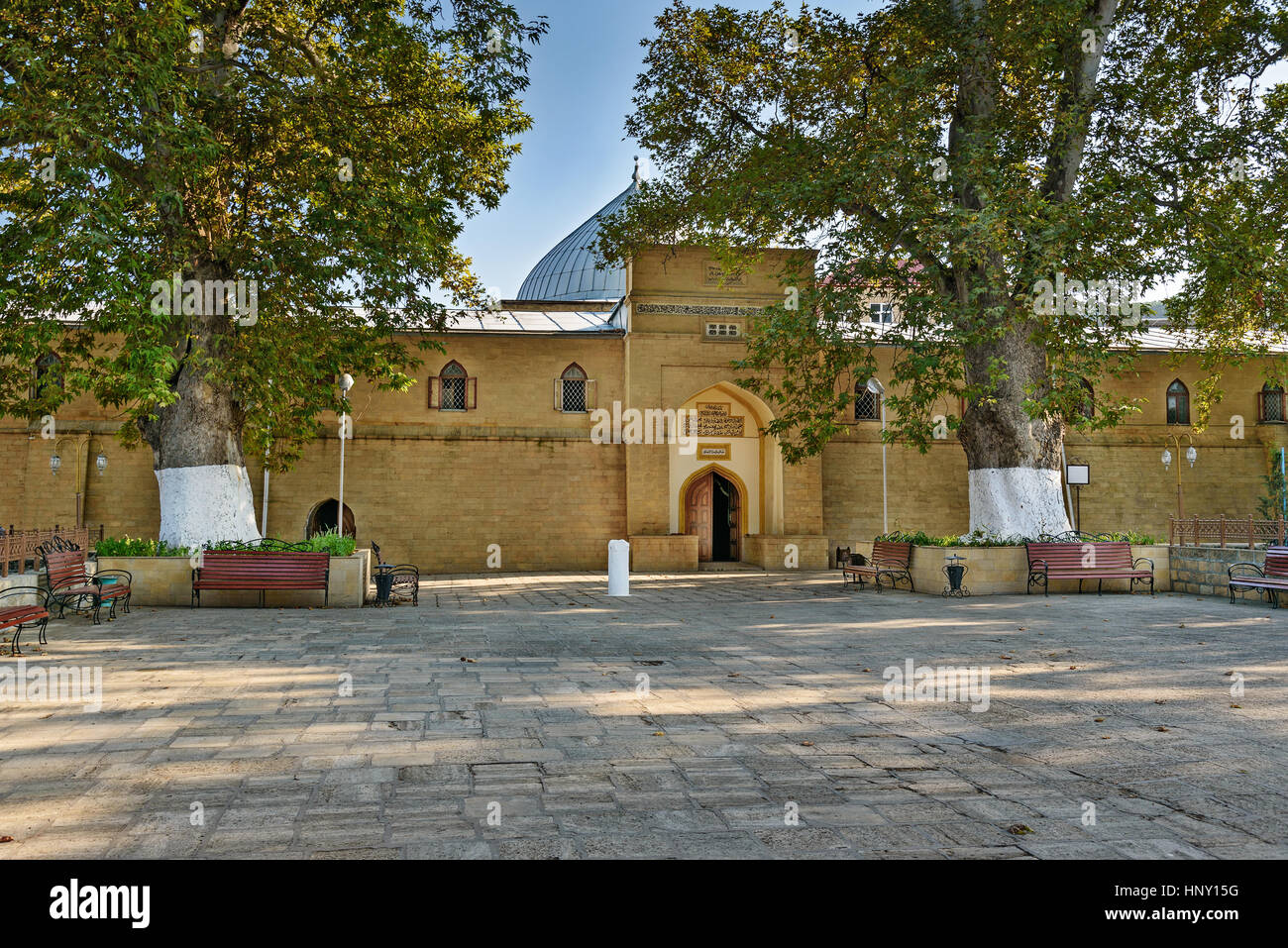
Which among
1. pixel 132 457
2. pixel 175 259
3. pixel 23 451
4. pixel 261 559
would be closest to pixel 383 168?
pixel 175 259

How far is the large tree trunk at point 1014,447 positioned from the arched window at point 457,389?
40.3ft

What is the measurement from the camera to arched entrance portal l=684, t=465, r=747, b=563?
22.7 metres

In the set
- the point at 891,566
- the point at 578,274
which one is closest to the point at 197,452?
the point at 891,566

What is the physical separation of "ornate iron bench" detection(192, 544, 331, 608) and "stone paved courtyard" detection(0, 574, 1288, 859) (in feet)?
7.83

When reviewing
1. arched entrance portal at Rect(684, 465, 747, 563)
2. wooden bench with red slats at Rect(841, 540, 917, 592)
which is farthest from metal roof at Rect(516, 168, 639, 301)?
wooden bench with red slats at Rect(841, 540, 917, 592)

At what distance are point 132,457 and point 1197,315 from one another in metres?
24.0

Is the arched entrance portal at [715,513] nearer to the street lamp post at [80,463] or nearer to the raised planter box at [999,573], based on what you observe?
the raised planter box at [999,573]

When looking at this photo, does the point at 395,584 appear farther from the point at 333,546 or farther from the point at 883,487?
the point at 883,487

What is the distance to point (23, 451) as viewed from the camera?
19844mm

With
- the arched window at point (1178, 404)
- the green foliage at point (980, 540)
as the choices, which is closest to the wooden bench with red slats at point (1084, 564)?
the green foliage at point (980, 540)

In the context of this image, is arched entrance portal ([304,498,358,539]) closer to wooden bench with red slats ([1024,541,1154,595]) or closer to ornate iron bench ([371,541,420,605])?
ornate iron bench ([371,541,420,605])

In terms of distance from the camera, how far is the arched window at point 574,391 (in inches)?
853

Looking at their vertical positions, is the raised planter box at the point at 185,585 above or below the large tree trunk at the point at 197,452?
below

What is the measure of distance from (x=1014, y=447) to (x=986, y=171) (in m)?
4.63
